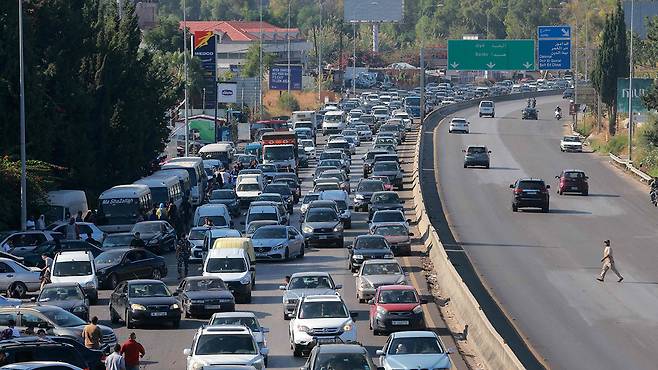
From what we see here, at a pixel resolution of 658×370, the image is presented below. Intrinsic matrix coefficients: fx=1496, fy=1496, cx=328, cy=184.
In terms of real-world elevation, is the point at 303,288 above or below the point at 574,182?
A: above

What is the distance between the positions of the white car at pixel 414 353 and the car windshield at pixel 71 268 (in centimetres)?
1385

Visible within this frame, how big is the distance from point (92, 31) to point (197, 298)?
3345 cm

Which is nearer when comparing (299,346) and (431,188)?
(299,346)

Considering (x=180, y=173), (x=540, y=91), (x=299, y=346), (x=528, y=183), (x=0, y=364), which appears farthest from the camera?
(x=540, y=91)

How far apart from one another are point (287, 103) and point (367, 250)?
10839 cm

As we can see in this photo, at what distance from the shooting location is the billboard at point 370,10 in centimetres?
15162

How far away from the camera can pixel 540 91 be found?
168m

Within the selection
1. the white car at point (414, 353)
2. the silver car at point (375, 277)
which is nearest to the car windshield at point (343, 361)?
the white car at point (414, 353)

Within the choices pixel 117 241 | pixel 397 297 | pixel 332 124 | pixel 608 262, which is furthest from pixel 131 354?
pixel 332 124

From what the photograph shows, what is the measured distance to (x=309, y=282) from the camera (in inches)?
1496

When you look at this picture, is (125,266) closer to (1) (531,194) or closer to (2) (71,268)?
(2) (71,268)

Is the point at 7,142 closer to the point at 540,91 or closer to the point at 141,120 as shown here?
the point at 141,120

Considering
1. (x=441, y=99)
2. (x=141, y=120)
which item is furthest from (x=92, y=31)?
(x=441, y=99)

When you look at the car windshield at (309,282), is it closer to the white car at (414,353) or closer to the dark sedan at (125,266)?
the dark sedan at (125,266)
